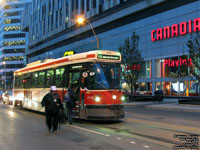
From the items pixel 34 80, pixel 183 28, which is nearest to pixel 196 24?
pixel 183 28

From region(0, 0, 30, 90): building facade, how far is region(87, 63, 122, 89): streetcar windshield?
11387 cm

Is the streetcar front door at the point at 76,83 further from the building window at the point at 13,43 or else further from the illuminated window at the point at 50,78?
the building window at the point at 13,43

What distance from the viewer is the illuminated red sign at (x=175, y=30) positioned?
1374 inches

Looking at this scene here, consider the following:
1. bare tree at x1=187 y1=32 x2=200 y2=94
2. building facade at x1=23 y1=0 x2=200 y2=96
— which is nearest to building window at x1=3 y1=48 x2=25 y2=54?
building facade at x1=23 y1=0 x2=200 y2=96

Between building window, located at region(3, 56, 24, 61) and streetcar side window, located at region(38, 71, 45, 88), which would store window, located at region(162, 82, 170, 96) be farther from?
building window, located at region(3, 56, 24, 61)

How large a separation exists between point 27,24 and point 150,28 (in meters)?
62.1

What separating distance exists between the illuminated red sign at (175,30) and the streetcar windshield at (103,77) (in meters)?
26.0

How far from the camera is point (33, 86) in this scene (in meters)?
17.5

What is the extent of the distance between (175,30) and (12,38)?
10048 cm

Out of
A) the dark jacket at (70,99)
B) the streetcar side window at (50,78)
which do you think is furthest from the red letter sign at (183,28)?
the dark jacket at (70,99)

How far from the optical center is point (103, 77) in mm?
11406

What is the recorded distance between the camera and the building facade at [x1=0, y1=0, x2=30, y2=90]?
396 feet

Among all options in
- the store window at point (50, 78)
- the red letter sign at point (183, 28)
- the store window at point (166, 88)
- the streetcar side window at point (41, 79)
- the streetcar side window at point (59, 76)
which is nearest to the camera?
the streetcar side window at point (59, 76)

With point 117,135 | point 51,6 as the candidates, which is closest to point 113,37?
point 51,6
